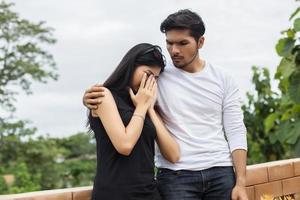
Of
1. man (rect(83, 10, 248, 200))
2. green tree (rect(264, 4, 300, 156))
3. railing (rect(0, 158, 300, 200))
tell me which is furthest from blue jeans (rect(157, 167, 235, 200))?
green tree (rect(264, 4, 300, 156))

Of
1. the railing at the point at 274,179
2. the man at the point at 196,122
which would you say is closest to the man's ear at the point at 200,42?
the man at the point at 196,122

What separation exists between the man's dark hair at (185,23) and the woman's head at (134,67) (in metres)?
0.12

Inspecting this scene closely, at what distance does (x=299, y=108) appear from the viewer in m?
3.67

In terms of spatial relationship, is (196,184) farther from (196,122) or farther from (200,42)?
(200,42)

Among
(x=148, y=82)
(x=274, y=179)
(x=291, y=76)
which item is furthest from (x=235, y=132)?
(x=291, y=76)

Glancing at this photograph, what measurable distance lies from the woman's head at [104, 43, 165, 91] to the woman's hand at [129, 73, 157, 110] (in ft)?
0.06

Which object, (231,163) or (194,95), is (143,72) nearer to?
(194,95)

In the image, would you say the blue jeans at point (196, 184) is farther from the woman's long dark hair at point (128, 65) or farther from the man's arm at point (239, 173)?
the woman's long dark hair at point (128, 65)

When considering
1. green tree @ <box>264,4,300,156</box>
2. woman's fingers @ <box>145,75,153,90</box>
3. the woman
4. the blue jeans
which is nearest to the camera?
the woman

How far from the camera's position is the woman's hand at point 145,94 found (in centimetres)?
197

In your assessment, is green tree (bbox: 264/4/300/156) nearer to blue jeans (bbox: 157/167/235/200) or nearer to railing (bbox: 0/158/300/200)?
railing (bbox: 0/158/300/200)

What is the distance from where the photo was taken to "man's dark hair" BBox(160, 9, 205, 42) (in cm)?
212

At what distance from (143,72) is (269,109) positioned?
21.2ft

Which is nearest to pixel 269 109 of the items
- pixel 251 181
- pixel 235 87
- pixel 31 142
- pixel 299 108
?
pixel 299 108
